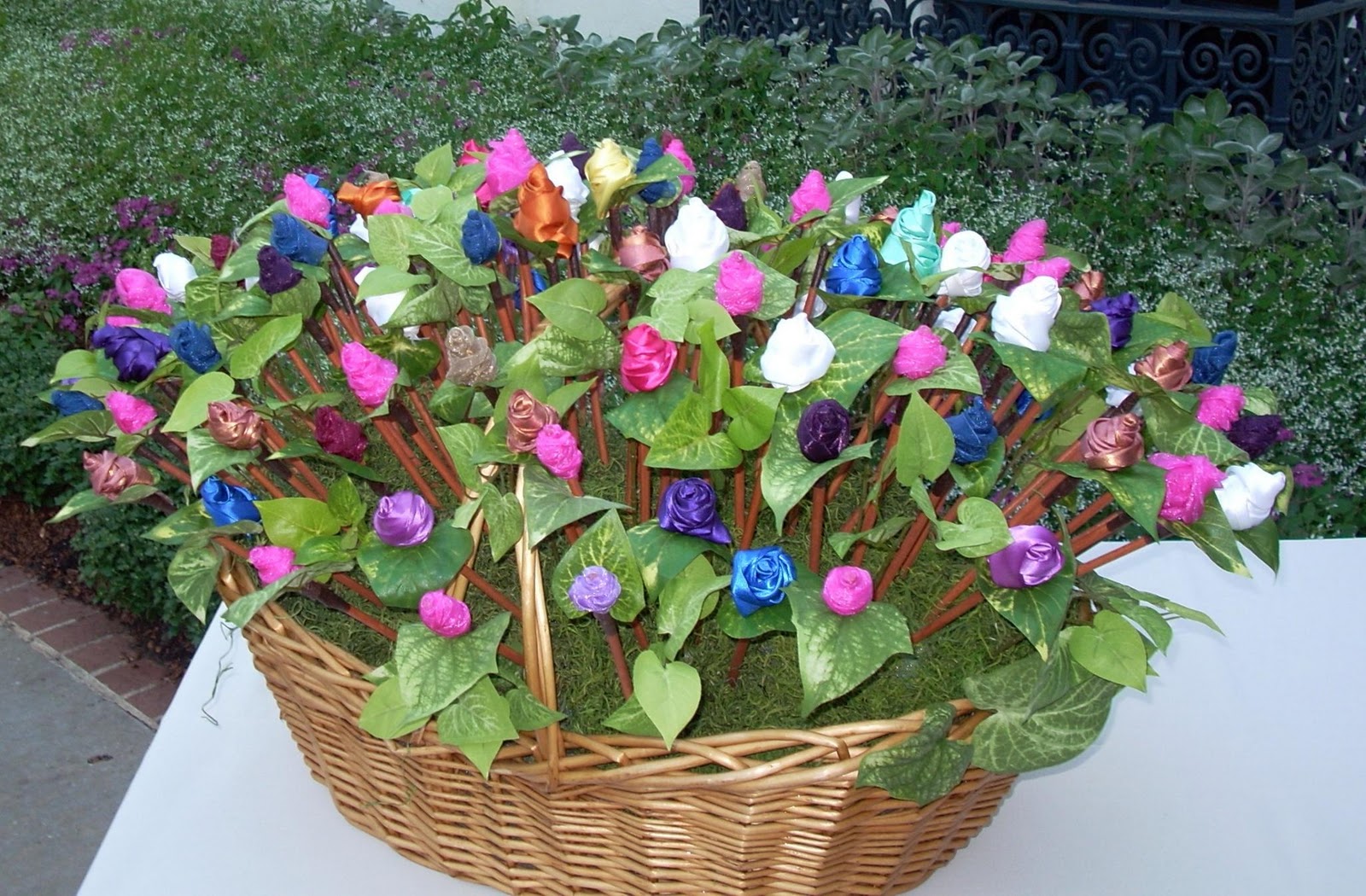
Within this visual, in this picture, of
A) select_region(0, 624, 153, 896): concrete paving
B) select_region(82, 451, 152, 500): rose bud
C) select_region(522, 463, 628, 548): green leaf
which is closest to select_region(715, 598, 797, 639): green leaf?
select_region(522, 463, 628, 548): green leaf

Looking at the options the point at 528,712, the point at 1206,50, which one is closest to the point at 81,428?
the point at 528,712

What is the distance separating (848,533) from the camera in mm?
862

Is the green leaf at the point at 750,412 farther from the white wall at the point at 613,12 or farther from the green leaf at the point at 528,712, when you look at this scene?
the white wall at the point at 613,12

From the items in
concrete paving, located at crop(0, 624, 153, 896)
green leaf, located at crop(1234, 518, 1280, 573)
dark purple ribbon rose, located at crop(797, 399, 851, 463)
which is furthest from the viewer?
concrete paving, located at crop(0, 624, 153, 896)

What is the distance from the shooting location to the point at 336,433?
878 millimetres

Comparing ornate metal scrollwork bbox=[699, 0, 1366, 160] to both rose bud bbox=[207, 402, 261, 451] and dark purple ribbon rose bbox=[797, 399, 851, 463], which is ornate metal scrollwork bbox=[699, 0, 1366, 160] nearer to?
dark purple ribbon rose bbox=[797, 399, 851, 463]

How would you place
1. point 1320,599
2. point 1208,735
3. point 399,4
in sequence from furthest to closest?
1. point 399,4
2. point 1320,599
3. point 1208,735

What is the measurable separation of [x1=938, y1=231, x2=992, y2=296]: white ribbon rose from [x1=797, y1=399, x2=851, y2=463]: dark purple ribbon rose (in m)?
0.17

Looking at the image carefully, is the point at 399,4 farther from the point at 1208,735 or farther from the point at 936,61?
the point at 1208,735

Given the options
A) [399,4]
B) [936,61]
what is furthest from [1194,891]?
[399,4]

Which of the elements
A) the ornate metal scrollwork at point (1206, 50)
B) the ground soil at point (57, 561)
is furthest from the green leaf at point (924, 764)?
the ornate metal scrollwork at point (1206, 50)

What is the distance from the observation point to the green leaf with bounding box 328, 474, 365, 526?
90 centimetres

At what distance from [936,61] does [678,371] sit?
2574 mm

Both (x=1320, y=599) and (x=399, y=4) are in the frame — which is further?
(x=399, y=4)
